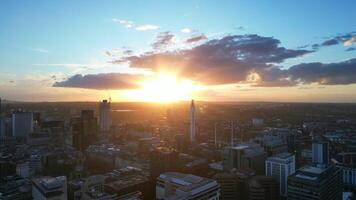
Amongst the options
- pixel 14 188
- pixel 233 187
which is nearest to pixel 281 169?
pixel 233 187

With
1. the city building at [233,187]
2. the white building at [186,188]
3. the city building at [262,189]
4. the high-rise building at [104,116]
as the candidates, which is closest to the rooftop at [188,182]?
the white building at [186,188]

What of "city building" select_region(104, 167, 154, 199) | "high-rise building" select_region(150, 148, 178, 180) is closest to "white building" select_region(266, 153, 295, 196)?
"high-rise building" select_region(150, 148, 178, 180)

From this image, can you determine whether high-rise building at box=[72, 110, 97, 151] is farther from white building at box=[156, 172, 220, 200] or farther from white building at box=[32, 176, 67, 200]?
white building at box=[156, 172, 220, 200]

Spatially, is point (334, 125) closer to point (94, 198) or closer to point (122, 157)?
point (122, 157)

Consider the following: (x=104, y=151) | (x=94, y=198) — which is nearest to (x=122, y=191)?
(x=94, y=198)

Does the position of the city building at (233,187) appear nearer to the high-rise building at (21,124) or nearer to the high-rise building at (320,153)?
the high-rise building at (320,153)

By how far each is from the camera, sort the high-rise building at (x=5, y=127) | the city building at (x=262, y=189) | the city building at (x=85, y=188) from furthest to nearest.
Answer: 1. the high-rise building at (x=5, y=127)
2. the city building at (x=85, y=188)
3. the city building at (x=262, y=189)

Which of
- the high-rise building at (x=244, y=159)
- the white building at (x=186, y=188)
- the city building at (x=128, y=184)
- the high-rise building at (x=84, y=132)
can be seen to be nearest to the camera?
the white building at (x=186, y=188)
